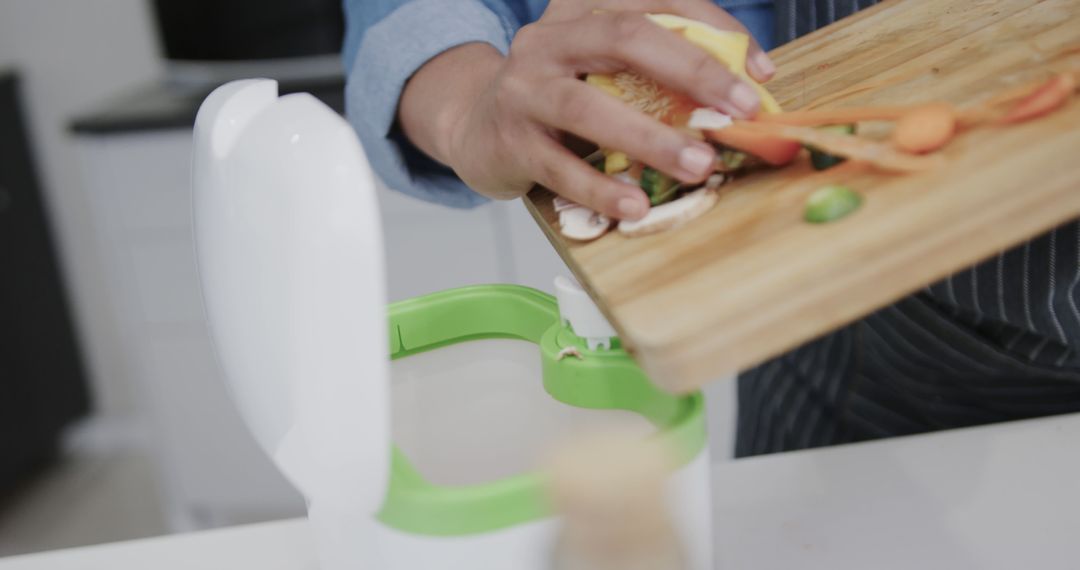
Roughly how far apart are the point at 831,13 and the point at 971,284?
0.77ft

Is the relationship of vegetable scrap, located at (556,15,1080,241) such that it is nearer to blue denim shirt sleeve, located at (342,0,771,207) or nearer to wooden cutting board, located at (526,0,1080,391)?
wooden cutting board, located at (526,0,1080,391)

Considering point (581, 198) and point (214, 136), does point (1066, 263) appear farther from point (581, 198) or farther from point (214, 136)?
point (214, 136)

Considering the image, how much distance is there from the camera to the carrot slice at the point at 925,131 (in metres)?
0.45

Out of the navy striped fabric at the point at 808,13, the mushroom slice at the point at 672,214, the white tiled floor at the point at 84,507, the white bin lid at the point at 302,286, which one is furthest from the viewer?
the white tiled floor at the point at 84,507

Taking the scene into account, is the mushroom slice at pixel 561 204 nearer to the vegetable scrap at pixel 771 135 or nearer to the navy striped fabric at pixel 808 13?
the vegetable scrap at pixel 771 135

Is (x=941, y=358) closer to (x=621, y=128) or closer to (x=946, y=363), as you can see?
(x=946, y=363)

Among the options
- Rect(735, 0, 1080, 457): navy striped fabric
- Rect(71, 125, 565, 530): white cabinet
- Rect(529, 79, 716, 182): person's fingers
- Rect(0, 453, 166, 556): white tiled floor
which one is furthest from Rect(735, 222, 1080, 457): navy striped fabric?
Rect(0, 453, 166, 556): white tiled floor

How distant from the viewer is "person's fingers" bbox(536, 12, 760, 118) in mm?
492

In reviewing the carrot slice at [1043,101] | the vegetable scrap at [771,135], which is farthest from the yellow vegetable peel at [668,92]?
the carrot slice at [1043,101]

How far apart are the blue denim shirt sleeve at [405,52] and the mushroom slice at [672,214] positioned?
339mm

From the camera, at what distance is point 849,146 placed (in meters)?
0.46

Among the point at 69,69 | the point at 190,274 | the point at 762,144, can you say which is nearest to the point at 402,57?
the point at 762,144

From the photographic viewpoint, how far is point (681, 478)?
423mm

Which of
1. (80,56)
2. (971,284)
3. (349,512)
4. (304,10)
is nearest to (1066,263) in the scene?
(971,284)
